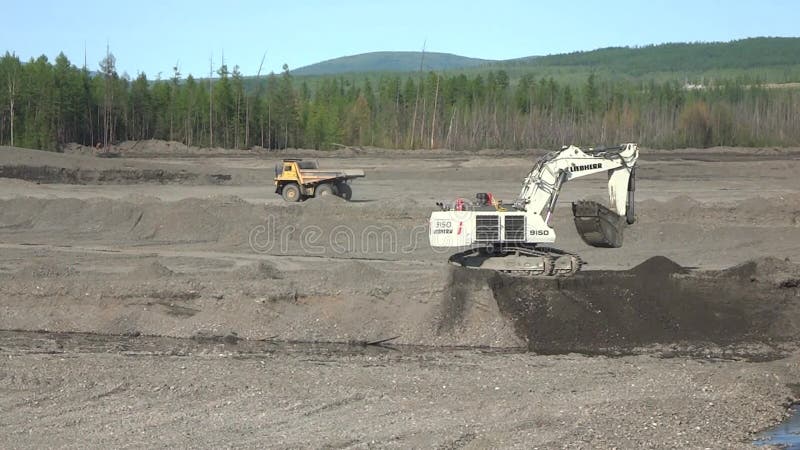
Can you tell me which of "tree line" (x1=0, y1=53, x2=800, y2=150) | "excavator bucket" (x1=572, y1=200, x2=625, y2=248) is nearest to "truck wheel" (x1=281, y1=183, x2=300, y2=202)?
"excavator bucket" (x1=572, y1=200, x2=625, y2=248)

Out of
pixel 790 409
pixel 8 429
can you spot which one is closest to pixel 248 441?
pixel 8 429

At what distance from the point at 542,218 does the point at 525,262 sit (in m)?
0.94

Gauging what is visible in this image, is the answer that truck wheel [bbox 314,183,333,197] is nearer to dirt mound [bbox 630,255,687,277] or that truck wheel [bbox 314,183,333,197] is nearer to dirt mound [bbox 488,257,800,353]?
dirt mound [bbox 630,255,687,277]

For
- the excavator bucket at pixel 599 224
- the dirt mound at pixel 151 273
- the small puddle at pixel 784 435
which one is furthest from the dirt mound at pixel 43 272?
the small puddle at pixel 784 435

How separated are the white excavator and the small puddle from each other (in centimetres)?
782

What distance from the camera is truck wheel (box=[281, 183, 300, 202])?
3731cm

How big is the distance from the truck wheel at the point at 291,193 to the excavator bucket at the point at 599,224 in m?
17.7

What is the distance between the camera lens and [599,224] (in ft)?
67.8

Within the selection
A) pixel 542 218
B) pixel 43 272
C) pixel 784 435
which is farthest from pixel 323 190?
pixel 784 435

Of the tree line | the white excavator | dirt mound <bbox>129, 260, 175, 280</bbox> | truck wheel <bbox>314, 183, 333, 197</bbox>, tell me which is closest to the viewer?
the white excavator

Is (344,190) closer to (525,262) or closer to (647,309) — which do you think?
(525,262)

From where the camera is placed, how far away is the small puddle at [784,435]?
12.0 metres

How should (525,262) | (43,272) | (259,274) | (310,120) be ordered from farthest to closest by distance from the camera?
(310,120) → (259,274) → (525,262) → (43,272)

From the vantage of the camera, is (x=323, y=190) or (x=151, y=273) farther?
(x=323, y=190)
